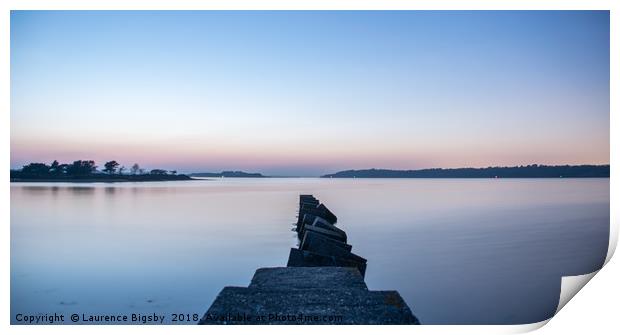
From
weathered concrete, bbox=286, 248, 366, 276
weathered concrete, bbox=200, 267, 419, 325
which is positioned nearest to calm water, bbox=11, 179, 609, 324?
weathered concrete, bbox=286, 248, 366, 276

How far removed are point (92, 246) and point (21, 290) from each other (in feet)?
13.3

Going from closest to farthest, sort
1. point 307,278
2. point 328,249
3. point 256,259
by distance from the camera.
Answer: point 307,278 → point 328,249 → point 256,259

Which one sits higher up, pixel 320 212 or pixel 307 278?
pixel 307 278

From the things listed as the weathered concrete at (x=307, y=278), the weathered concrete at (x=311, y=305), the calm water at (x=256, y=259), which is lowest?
the calm water at (x=256, y=259)

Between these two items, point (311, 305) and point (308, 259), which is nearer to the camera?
point (311, 305)

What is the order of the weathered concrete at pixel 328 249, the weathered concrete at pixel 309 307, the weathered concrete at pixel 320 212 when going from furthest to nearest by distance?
the weathered concrete at pixel 320 212, the weathered concrete at pixel 328 249, the weathered concrete at pixel 309 307

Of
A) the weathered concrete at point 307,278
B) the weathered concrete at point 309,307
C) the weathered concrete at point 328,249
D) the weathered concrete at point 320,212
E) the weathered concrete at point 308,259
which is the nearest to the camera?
the weathered concrete at point 309,307

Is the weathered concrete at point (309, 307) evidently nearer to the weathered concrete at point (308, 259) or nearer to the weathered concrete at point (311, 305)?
the weathered concrete at point (311, 305)

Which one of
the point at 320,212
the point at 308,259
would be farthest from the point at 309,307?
the point at 320,212

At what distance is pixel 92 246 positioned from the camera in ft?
36.1
